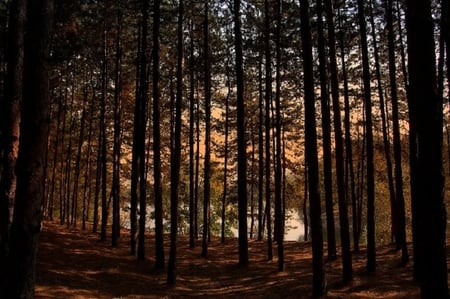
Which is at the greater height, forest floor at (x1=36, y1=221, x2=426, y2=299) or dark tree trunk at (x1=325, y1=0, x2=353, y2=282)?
dark tree trunk at (x1=325, y1=0, x2=353, y2=282)

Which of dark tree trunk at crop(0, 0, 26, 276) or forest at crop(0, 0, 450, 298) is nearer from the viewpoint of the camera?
forest at crop(0, 0, 450, 298)

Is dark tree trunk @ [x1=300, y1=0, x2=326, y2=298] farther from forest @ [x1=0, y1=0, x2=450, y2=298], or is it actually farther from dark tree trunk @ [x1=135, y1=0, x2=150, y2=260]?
dark tree trunk @ [x1=135, y1=0, x2=150, y2=260]

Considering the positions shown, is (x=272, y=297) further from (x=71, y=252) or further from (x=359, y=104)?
(x=359, y=104)

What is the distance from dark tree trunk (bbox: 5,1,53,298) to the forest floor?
669 cm

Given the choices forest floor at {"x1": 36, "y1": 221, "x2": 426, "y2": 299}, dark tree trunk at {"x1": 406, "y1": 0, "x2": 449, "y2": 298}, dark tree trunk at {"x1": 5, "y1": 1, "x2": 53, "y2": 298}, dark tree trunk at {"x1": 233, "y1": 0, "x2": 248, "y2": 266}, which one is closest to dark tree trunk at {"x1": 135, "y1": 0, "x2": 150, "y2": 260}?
forest floor at {"x1": 36, "y1": 221, "x2": 426, "y2": 299}

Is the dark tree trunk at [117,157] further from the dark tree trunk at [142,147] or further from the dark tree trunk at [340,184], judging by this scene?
the dark tree trunk at [340,184]

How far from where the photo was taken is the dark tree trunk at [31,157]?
6.08 metres

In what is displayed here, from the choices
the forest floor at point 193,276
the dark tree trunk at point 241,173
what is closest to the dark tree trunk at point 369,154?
the forest floor at point 193,276

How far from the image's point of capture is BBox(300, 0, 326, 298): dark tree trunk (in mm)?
12328

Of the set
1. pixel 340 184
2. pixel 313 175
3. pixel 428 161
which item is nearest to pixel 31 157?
pixel 428 161

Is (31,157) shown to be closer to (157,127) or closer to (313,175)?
(313,175)

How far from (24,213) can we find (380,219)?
4960cm

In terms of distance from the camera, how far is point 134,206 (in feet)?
66.0

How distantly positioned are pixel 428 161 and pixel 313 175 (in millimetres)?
6612
